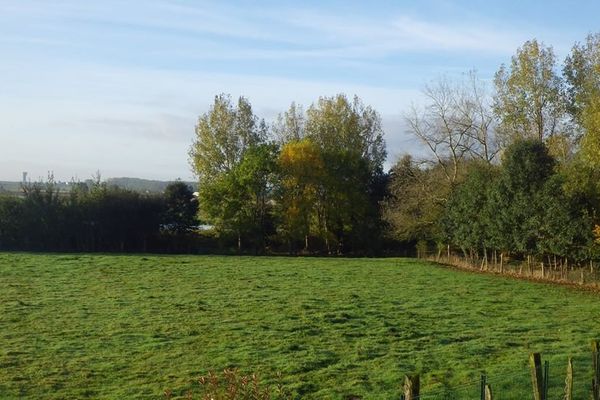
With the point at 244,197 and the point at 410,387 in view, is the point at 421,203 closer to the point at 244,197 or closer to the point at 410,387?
the point at 244,197

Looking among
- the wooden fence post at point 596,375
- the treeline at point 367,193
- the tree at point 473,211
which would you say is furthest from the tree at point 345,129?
the wooden fence post at point 596,375

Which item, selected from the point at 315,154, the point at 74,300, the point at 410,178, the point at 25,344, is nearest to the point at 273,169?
the point at 315,154

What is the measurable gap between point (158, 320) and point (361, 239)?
36.6 meters

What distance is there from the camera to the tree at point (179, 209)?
58281 mm

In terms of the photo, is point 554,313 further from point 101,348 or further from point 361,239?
point 361,239

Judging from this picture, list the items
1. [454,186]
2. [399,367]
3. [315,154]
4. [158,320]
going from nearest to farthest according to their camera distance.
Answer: [399,367] < [158,320] < [454,186] < [315,154]

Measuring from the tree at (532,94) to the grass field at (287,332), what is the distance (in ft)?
48.1

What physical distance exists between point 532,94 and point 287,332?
3027 centimetres

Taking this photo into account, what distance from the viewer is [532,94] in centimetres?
4319

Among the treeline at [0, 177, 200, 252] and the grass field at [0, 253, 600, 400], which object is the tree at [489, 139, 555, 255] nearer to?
the grass field at [0, 253, 600, 400]

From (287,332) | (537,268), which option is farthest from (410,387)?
(537,268)

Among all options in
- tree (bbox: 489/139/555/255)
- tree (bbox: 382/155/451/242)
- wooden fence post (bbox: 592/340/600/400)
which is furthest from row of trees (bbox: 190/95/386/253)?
wooden fence post (bbox: 592/340/600/400)

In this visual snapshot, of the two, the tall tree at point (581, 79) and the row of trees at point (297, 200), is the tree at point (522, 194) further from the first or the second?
the row of trees at point (297, 200)

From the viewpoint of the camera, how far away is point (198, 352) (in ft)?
52.7
